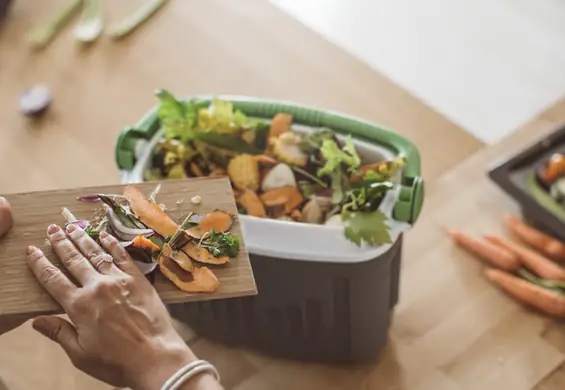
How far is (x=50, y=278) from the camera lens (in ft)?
3.06

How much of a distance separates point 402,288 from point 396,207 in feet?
1.16

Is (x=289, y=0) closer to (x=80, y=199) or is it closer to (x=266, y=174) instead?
(x=266, y=174)

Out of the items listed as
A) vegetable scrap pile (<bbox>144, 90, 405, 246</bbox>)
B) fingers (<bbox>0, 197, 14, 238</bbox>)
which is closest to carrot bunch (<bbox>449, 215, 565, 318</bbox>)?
vegetable scrap pile (<bbox>144, 90, 405, 246</bbox>)

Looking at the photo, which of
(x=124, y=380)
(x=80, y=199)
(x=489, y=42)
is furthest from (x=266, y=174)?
(x=489, y=42)

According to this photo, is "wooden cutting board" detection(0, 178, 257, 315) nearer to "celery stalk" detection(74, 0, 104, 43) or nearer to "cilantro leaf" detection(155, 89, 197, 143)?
"cilantro leaf" detection(155, 89, 197, 143)

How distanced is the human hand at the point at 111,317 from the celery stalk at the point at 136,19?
4.05 ft

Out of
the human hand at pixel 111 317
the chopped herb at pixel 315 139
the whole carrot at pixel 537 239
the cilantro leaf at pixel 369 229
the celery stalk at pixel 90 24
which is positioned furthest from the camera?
the celery stalk at pixel 90 24

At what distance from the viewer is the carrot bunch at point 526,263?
4.95ft

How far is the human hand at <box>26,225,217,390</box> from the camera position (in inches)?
36.2

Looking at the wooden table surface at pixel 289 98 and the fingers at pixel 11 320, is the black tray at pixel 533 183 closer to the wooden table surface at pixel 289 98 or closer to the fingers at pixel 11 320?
the wooden table surface at pixel 289 98

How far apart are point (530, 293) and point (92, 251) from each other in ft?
2.82

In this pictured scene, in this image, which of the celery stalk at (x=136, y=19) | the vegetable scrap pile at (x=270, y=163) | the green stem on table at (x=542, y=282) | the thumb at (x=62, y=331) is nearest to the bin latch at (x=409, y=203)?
the vegetable scrap pile at (x=270, y=163)

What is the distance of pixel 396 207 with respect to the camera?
Result: 1258mm

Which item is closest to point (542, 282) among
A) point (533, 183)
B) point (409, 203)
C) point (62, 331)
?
point (533, 183)
